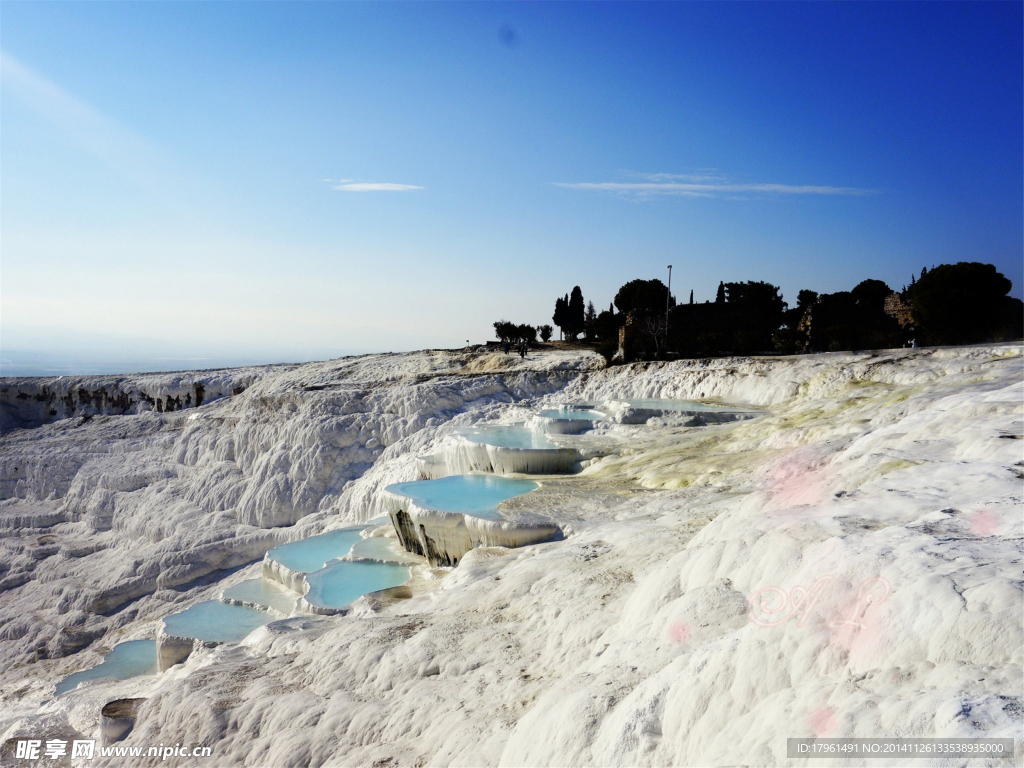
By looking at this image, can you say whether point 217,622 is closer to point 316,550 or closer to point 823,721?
point 316,550

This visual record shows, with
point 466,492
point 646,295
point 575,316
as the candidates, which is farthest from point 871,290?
point 466,492

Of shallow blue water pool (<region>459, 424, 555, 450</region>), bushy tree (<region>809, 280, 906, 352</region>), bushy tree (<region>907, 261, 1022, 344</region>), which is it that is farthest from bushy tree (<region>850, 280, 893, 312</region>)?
shallow blue water pool (<region>459, 424, 555, 450</region>)

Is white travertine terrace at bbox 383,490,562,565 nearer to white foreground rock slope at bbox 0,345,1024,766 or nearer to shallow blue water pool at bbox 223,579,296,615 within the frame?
white foreground rock slope at bbox 0,345,1024,766

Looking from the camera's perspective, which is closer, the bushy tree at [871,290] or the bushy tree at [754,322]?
the bushy tree at [754,322]

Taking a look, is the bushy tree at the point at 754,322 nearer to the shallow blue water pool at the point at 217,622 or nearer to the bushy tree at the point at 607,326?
the bushy tree at the point at 607,326

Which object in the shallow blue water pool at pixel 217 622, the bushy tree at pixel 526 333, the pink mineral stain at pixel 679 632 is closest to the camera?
the pink mineral stain at pixel 679 632

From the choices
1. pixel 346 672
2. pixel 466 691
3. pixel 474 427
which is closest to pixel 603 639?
pixel 466 691

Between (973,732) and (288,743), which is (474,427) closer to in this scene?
(288,743)

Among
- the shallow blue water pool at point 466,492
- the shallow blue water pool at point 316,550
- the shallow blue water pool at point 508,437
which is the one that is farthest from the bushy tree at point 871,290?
the shallow blue water pool at point 316,550
